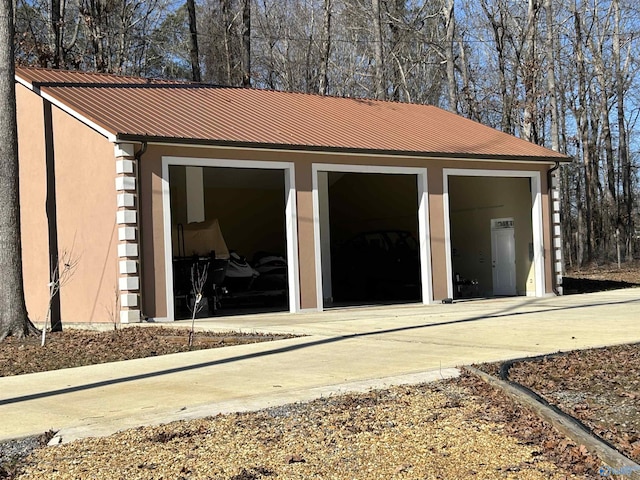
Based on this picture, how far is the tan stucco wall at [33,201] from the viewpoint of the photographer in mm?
18531

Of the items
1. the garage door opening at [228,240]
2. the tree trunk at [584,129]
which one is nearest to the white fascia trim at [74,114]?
the garage door opening at [228,240]

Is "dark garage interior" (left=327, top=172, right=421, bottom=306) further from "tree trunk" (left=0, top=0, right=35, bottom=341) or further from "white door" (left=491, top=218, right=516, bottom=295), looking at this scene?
"tree trunk" (left=0, top=0, right=35, bottom=341)

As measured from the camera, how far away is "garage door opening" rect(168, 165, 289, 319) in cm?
1970

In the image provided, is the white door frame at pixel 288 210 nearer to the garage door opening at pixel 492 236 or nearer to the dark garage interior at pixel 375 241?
the dark garage interior at pixel 375 241

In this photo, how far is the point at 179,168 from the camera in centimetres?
2278

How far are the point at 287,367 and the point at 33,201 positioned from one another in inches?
443

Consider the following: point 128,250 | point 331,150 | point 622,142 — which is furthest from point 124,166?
point 622,142

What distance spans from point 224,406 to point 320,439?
5.08ft

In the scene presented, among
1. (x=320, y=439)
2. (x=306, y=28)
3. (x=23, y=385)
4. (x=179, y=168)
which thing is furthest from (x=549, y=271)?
(x=306, y=28)

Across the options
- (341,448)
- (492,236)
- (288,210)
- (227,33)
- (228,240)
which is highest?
(227,33)

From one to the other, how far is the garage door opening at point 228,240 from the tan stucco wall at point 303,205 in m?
0.68

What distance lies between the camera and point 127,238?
637 inches

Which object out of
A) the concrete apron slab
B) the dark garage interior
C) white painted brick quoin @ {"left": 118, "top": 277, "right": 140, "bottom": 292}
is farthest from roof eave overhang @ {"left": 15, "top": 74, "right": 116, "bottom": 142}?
the dark garage interior

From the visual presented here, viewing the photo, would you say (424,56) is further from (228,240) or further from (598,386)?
(598,386)
